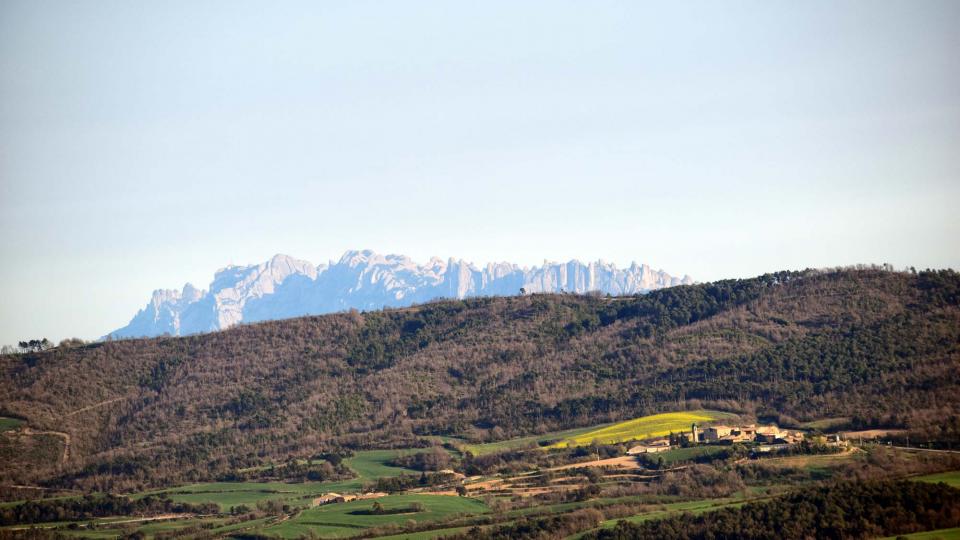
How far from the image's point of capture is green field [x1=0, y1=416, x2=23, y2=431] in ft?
563

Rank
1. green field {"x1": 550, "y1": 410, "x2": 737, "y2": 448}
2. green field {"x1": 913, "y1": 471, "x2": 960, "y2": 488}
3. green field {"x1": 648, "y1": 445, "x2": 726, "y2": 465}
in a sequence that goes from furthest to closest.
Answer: green field {"x1": 550, "y1": 410, "x2": 737, "y2": 448} → green field {"x1": 648, "y1": 445, "x2": 726, "y2": 465} → green field {"x1": 913, "y1": 471, "x2": 960, "y2": 488}

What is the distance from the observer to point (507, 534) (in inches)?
4188

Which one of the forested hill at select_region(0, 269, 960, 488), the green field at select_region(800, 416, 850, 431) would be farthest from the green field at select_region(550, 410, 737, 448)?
the green field at select_region(800, 416, 850, 431)

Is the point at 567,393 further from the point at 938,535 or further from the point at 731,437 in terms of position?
the point at 938,535

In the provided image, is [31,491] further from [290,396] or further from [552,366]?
[552,366]

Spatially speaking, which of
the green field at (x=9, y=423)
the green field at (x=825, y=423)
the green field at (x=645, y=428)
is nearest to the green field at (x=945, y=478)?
the green field at (x=825, y=423)

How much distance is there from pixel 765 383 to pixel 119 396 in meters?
100

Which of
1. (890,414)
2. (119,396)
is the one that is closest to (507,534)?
(890,414)

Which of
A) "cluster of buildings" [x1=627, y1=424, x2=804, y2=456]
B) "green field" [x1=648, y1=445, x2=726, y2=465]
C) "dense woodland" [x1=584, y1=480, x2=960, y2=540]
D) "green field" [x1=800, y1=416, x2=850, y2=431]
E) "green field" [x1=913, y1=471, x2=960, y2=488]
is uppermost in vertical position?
"green field" [x1=800, y1=416, x2=850, y2=431]

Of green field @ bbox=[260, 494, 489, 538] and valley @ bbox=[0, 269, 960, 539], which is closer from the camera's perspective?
valley @ bbox=[0, 269, 960, 539]

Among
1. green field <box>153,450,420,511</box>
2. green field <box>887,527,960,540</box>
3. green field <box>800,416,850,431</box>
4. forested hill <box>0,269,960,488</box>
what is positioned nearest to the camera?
green field <box>887,527,960,540</box>

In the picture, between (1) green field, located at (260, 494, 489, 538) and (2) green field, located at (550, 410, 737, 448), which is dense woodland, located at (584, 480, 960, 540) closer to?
(1) green field, located at (260, 494, 489, 538)

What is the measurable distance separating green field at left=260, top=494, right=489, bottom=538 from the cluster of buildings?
2346cm

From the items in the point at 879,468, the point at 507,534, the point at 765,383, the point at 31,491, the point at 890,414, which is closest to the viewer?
the point at 507,534
